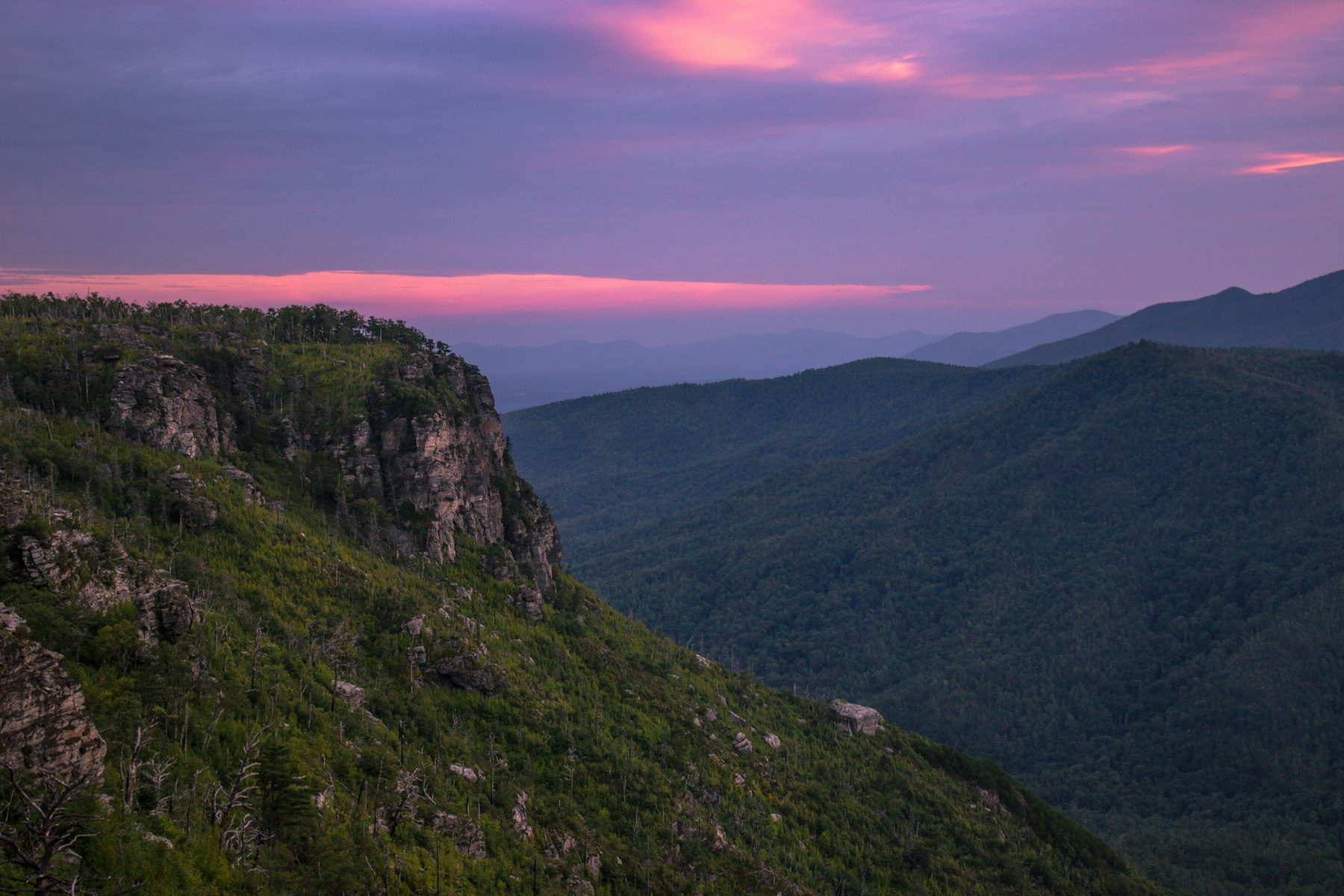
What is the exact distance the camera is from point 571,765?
54.7m

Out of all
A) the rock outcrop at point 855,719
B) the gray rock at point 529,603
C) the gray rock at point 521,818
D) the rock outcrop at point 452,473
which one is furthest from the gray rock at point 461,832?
the rock outcrop at point 855,719

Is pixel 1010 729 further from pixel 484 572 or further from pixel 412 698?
pixel 412 698

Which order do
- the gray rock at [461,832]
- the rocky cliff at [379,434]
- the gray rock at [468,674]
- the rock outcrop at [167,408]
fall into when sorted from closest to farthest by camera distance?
the gray rock at [461,832] → the gray rock at [468,674] → the rock outcrop at [167,408] → the rocky cliff at [379,434]

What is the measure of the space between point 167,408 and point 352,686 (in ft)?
92.3

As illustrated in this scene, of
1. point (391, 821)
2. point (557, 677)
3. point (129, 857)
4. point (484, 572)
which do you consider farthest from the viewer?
point (484, 572)

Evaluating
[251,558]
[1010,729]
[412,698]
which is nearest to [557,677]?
[412,698]

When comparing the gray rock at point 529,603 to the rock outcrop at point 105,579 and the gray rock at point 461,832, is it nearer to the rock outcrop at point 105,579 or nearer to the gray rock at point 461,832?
the gray rock at point 461,832

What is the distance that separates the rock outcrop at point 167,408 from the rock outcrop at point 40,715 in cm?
3208

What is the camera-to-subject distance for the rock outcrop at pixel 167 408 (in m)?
55.2

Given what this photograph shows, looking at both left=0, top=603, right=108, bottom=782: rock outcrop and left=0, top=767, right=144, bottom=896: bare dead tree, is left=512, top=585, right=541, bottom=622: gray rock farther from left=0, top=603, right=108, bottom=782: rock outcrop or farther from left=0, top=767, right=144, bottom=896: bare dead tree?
left=0, top=767, right=144, bottom=896: bare dead tree

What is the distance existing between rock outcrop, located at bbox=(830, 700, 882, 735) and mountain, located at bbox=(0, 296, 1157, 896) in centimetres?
46

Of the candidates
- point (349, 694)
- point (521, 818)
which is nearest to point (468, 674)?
point (349, 694)

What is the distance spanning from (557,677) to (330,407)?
3131 cm

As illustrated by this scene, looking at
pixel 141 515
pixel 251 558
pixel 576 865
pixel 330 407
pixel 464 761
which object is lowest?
pixel 576 865
